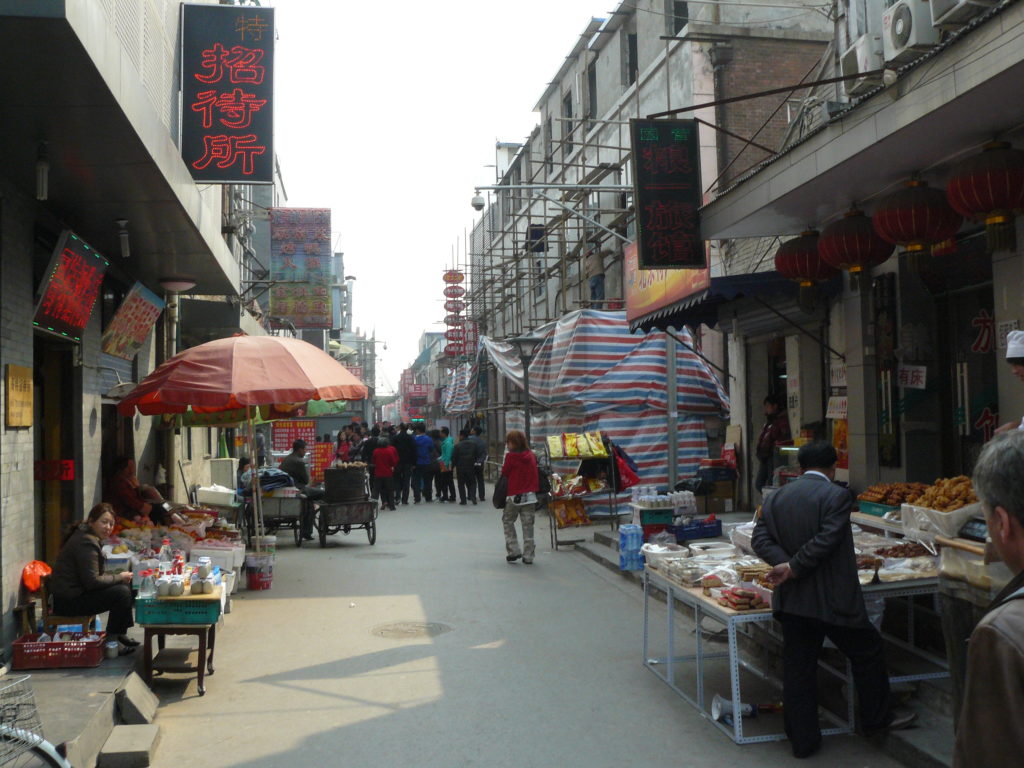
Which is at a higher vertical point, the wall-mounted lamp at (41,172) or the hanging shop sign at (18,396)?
the wall-mounted lamp at (41,172)

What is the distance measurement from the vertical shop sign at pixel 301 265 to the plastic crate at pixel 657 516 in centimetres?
1905

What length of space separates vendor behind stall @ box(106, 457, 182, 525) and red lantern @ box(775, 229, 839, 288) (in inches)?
296

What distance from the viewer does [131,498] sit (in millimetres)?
10867

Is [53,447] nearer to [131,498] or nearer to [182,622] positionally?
[131,498]

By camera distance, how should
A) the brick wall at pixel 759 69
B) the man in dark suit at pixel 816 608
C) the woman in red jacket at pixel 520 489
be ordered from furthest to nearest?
the brick wall at pixel 759 69 → the woman in red jacket at pixel 520 489 → the man in dark suit at pixel 816 608

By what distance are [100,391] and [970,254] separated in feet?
32.7

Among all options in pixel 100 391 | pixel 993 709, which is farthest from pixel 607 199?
pixel 993 709

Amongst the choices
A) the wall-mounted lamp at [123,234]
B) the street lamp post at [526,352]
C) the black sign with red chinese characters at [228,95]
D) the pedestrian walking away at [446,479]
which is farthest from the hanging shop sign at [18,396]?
the pedestrian walking away at [446,479]

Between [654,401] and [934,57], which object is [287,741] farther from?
[654,401]

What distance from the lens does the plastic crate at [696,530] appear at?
10.4m

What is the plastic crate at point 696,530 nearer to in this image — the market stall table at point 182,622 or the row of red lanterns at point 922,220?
the row of red lanterns at point 922,220

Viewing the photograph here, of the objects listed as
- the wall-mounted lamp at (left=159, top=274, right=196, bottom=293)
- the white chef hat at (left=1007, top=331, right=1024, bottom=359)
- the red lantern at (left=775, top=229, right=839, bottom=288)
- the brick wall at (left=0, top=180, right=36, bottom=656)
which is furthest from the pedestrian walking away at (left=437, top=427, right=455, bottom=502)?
the white chef hat at (left=1007, top=331, right=1024, bottom=359)

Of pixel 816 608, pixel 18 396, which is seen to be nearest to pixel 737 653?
pixel 816 608

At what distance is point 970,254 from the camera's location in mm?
8719
